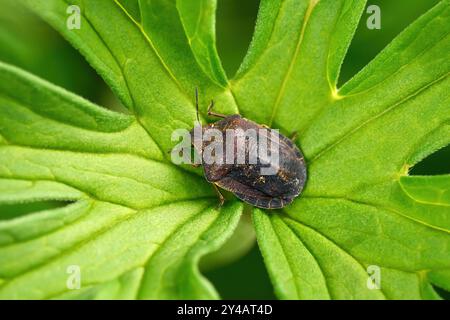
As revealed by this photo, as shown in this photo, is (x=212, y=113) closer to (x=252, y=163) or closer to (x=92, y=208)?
(x=252, y=163)

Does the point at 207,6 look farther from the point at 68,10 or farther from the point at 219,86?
the point at 68,10

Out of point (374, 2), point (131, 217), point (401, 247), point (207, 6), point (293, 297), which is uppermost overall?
point (374, 2)

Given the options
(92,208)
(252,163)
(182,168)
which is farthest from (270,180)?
(92,208)

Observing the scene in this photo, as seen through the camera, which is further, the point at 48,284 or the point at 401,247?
the point at 401,247

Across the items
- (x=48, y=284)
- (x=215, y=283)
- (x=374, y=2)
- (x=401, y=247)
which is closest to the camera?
(x=48, y=284)

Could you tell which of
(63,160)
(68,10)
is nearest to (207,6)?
(68,10)

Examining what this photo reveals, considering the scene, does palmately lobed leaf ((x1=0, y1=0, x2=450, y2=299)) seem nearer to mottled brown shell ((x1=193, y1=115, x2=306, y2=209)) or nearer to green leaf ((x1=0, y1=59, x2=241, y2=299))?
green leaf ((x1=0, y1=59, x2=241, y2=299))

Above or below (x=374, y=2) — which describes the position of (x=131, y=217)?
below
